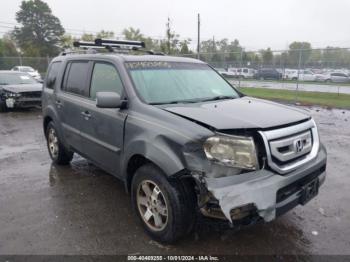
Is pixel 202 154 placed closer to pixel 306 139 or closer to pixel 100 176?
pixel 306 139

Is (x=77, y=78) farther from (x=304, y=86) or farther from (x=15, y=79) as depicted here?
(x=304, y=86)

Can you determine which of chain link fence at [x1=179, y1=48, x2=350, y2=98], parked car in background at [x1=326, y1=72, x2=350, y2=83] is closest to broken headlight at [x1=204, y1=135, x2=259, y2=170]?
chain link fence at [x1=179, y1=48, x2=350, y2=98]

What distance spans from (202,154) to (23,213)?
2.48 meters

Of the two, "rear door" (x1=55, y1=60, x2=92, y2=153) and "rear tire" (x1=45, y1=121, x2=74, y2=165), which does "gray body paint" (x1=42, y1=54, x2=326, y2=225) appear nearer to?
"rear door" (x1=55, y1=60, x2=92, y2=153)

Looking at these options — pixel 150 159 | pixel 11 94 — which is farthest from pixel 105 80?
pixel 11 94

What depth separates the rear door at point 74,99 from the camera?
4.35 meters

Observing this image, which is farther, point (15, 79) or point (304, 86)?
point (304, 86)

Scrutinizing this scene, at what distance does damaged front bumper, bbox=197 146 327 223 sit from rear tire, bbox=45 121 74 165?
339 cm

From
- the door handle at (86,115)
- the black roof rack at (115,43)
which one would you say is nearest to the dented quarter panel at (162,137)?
the door handle at (86,115)

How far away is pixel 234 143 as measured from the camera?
2.67m

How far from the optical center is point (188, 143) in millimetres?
2723

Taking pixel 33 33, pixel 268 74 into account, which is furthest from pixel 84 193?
pixel 33 33

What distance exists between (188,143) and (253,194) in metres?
0.68

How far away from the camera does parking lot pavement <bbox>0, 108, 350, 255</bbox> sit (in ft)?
10.2
